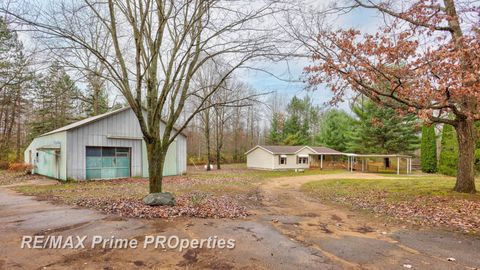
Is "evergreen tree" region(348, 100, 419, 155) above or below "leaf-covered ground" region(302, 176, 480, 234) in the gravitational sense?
above

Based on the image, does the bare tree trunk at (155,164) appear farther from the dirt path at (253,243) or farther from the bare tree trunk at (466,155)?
the bare tree trunk at (466,155)

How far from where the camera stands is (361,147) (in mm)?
33219

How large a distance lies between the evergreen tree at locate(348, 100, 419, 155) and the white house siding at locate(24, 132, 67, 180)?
2797 centimetres

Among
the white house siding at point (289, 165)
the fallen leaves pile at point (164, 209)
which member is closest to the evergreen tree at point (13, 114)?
the fallen leaves pile at point (164, 209)

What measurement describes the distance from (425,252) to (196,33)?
7.61 m

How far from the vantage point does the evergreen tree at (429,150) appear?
2761cm

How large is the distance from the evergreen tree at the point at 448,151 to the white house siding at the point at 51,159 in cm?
2969

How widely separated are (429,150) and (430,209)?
2449cm

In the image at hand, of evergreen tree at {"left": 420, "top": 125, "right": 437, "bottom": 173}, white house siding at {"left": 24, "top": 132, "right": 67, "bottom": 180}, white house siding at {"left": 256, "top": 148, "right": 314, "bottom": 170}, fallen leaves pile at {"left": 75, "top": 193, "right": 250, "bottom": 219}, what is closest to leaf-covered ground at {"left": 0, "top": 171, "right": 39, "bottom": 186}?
white house siding at {"left": 24, "top": 132, "right": 67, "bottom": 180}

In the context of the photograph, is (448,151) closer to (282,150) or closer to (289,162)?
(289,162)

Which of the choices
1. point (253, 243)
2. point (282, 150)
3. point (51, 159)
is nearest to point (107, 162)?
point (51, 159)

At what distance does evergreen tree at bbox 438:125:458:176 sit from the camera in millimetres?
23403

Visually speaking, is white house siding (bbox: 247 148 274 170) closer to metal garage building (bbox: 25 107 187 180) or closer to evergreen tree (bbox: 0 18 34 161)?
metal garage building (bbox: 25 107 187 180)

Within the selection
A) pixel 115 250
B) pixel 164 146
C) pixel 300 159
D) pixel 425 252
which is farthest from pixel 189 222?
pixel 300 159
